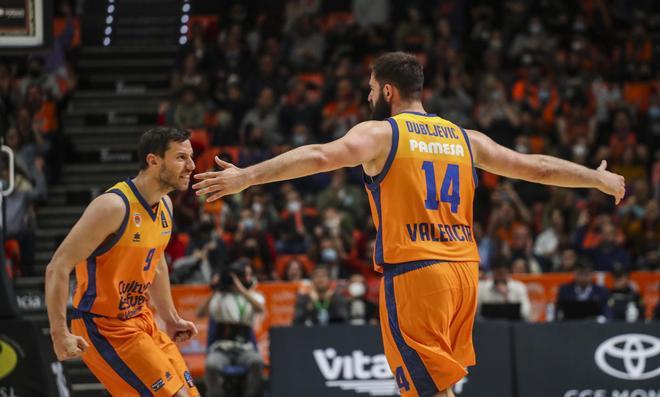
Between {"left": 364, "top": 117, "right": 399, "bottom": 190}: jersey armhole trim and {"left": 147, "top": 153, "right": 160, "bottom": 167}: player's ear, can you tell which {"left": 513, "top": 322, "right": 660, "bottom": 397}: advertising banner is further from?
{"left": 364, "top": 117, "right": 399, "bottom": 190}: jersey armhole trim

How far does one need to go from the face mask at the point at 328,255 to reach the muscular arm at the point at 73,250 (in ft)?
29.2

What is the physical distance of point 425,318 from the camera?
5.79 metres

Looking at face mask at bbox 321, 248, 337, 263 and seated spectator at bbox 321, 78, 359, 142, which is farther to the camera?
seated spectator at bbox 321, 78, 359, 142

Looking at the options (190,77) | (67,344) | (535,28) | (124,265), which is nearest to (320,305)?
(190,77)

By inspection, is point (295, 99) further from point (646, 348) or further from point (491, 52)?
point (646, 348)

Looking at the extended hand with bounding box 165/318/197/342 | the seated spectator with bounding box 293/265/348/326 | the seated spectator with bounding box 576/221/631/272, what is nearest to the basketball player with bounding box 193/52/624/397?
the extended hand with bounding box 165/318/197/342

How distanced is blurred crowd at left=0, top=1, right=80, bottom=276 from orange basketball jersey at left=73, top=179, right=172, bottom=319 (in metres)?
7.39

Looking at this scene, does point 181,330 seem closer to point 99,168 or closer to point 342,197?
point 99,168

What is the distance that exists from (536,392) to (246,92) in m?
9.24

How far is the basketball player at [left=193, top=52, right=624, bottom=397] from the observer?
5.79 metres

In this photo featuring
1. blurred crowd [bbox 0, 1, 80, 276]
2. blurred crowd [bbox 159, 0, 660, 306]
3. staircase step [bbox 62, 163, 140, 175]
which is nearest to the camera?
blurred crowd [bbox 0, 1, 80, 276]

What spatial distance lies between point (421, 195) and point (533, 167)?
75cm

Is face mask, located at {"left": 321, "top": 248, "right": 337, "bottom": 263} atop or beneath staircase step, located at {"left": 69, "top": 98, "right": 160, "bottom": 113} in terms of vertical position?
beneath

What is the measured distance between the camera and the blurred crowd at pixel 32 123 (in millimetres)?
14297
